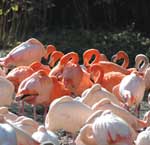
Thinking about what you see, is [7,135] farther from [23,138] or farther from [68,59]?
[68,59]

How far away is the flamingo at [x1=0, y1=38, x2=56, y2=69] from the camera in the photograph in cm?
701

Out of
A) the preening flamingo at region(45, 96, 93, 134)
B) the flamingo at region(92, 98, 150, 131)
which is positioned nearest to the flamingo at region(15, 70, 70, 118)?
the preening flamingo at region(45, 96, 93, 134)

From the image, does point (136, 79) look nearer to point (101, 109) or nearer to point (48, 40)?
point (101, 109)

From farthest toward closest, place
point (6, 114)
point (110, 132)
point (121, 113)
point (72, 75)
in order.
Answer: point (72, 75), point (121, 113), point (6, 114), point (110, 132)

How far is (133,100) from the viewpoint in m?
5.62

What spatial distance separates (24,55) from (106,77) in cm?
105

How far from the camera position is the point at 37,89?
5754mm

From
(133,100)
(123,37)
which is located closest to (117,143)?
(133,100)

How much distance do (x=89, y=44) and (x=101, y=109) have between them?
5102 millimetres

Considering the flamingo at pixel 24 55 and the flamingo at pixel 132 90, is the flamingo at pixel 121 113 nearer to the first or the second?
the flamingo at pixel 132 90

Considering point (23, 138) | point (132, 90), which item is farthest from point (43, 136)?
point (132, 90)

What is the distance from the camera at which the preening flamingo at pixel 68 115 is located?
488cm

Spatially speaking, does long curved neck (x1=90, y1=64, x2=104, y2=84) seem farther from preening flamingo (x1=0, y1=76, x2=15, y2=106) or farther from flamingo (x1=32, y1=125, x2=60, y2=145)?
flamingo (x1=32, y1=125, x2=60, y2=145)

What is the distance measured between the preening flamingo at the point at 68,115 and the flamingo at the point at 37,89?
0.79 metres
